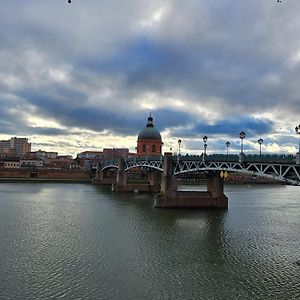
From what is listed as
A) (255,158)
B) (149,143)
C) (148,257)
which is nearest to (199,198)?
(255,158)

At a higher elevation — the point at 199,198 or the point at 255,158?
the point at 255,158

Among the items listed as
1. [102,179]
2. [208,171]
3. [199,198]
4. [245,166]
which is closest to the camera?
[245,166]

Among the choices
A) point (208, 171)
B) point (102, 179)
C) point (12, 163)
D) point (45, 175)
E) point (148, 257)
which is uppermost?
point (12, 163)

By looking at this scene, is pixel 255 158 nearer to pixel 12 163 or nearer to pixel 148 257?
pixel 148 257

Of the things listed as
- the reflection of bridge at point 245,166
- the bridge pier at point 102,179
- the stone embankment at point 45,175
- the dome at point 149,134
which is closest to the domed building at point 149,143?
the dome at point 149,134

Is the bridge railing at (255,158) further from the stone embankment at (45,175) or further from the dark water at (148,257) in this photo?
the stone embankment at (45,175)

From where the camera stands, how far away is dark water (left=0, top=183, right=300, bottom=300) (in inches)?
849

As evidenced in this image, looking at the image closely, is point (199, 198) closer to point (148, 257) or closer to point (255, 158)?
point (255, 158)

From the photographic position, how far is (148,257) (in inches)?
1113

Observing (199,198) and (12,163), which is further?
(12,163)

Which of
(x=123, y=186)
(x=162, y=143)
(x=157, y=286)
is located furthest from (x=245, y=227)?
(x=162, y=143)

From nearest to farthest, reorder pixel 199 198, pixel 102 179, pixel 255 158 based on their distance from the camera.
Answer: pixel 255 158
pixel 199 198
pixel 102 179

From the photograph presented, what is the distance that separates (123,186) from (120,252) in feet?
211

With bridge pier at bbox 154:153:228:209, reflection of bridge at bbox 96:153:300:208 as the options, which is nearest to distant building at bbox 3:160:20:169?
reflection of bridge at bbox 96:153:300:208
